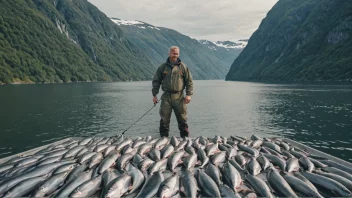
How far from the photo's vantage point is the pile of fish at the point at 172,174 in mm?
6320

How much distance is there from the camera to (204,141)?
1105 centimetres

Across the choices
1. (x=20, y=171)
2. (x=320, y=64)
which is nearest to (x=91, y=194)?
(x=20, y=171)

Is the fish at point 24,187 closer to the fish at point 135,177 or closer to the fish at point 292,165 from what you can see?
the fish at point 135,177

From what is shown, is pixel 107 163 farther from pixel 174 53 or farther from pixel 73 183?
pixel 174 53

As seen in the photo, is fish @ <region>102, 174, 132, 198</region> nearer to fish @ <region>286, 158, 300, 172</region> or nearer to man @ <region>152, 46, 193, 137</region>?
fish @ <region>286, 158, 300, 172</region>

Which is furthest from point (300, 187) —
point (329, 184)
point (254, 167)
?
point (254, 167)

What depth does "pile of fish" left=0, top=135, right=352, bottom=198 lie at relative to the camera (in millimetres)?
6320

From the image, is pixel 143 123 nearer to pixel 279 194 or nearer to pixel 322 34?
pixel 279 194

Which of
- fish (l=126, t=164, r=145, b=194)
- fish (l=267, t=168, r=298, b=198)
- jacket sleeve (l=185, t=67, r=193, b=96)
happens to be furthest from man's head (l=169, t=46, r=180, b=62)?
fish (l=267, t=168, r=298, b=198)

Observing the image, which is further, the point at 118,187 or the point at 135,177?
the point at 135,177

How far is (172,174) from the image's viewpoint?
7438 mm

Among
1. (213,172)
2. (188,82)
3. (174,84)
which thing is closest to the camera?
(213,172)

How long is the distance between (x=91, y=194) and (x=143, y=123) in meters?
21.2

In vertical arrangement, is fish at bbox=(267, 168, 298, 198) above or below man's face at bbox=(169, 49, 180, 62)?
below
